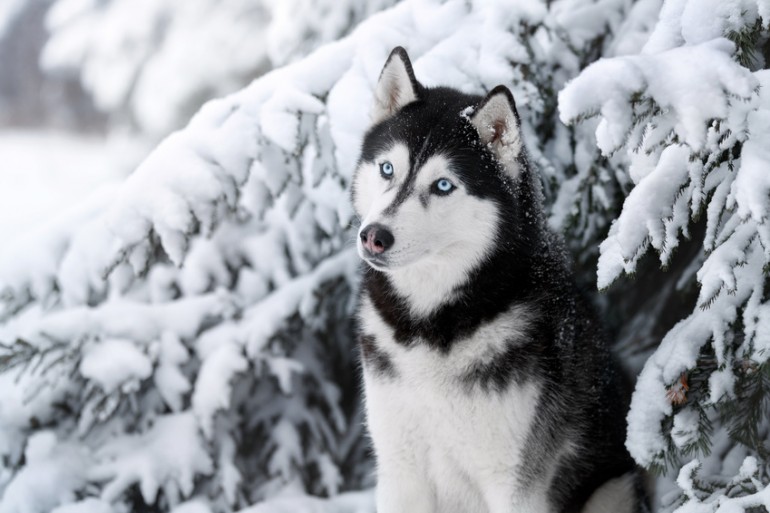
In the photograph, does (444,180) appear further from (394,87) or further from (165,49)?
(165,49)

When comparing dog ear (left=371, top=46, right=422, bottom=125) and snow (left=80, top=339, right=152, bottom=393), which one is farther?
snow (left=80, top=339, right=152, bottom=393)

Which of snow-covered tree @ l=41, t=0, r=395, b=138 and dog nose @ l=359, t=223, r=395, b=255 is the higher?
snow-covered tree @ l=41, t=0, r=395, b=138

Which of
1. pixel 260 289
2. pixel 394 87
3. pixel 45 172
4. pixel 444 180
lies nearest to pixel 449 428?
pixel 444 180

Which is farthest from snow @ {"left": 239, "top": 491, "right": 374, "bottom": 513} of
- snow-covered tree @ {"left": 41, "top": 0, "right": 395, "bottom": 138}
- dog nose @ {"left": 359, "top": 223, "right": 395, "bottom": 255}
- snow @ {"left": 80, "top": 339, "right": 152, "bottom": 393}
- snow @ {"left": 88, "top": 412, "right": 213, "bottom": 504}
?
snow-covered tree @ {"left": 41, "top": 0, "right": 395, "bottom": 138}

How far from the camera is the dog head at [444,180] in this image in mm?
2332

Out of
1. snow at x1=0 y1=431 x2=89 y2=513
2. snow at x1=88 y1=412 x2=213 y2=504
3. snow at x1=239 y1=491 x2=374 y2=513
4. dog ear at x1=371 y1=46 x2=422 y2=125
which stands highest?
dog ear at x1=371 y1=46 x2=422 y2=125

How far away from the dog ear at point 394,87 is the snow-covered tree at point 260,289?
36 centimetres

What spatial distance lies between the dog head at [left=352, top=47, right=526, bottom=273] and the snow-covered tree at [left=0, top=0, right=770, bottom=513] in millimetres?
574

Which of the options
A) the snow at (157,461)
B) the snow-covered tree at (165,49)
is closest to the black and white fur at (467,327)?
the snow at (157,461)

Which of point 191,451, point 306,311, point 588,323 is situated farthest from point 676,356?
point 191,451

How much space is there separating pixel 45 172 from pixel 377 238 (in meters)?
8.03

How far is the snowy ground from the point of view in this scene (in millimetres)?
7671

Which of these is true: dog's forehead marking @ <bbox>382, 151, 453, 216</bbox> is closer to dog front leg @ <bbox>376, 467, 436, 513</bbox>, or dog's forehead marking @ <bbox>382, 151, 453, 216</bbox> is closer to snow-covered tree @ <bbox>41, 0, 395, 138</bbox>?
dog front leg @ <bbox>376, 467, 436, 513</bbox>

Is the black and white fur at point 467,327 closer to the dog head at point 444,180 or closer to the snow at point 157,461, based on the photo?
the dog head at point 444,180
